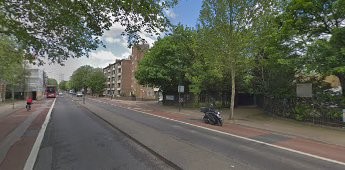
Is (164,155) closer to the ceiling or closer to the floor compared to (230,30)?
closer to the floor

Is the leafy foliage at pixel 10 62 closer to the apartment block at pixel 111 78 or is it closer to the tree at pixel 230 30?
the tree at pixel 230 30

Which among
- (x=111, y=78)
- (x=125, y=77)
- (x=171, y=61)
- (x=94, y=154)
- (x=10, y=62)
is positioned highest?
(x=111, y=78)

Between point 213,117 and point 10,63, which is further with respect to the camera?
point 10,63

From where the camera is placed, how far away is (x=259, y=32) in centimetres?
2552

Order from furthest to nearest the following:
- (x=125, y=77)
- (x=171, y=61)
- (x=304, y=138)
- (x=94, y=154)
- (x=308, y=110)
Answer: (x=125, y=77) → (x=171, y=61) → (x=308, y=110) → (x=304, y=138) → (x=94, y=154)

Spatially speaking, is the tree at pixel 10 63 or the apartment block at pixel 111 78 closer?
the tree at pixel 10 63

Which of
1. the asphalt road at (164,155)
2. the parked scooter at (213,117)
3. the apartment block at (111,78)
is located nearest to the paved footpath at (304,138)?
the asphalt road at (164,155)

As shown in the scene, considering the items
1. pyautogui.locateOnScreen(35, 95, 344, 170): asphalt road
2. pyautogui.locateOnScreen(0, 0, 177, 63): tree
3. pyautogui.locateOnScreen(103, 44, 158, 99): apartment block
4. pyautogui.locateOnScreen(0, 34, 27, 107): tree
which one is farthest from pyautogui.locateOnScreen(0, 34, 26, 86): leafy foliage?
pyautogui.locateOnScreen(103, 44, 158, 99): apartment block

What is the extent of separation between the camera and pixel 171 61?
45.7m

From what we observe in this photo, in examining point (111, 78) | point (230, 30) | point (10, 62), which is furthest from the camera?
point (111, 78)

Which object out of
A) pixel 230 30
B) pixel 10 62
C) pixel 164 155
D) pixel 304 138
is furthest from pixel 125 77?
pixel 164 155

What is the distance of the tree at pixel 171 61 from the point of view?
45.0 metres

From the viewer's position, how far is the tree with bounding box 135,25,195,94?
1772 inches

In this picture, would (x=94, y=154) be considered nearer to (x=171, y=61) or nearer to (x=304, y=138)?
(x=304, y=138)
